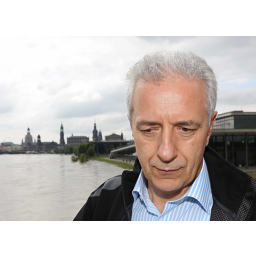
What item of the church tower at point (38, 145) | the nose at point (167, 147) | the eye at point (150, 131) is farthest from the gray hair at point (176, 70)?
the church tower at point (38, 145)

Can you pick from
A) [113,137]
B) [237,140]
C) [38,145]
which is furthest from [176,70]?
[38,145]

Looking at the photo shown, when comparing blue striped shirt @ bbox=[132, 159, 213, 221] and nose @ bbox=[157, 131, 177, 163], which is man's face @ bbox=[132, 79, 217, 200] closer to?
nose @ bbox=[157, 131, 177, 163]

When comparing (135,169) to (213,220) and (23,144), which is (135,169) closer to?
(213,220)

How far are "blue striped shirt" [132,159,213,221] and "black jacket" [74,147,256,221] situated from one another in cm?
6

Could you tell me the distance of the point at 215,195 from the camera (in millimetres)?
1880

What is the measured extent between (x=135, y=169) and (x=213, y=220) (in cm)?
82

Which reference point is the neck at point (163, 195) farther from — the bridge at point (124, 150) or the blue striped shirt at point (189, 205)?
the bridge at point (124, 150)

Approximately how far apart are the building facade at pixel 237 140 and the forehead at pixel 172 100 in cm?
3418

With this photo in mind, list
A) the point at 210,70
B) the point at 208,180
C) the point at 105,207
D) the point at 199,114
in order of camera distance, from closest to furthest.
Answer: the point at 199,114, the point at 210,70, the point at 208,180, the point at 105,207

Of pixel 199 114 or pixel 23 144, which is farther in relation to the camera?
pixel 23 144

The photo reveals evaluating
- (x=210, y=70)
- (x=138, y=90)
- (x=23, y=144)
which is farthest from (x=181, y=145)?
(x=23, y=144)

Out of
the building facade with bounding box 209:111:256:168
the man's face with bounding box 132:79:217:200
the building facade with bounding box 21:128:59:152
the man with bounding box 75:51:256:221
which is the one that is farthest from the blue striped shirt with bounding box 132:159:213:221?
the building facade with bounding box 21:128:59:152

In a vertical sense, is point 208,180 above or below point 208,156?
below

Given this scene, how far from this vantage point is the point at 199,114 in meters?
1.63
